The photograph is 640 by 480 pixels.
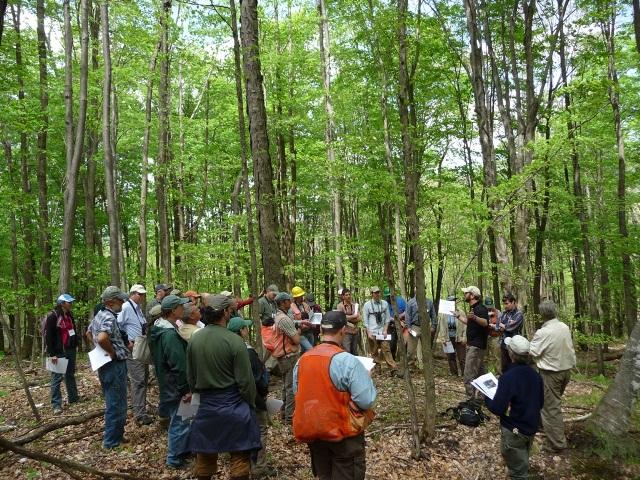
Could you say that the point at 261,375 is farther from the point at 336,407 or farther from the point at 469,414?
the point at 469,414

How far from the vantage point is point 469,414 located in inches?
259

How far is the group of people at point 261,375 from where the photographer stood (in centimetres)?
324

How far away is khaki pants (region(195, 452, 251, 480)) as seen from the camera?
12.2 ft

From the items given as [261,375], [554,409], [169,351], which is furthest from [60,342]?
[554,409]

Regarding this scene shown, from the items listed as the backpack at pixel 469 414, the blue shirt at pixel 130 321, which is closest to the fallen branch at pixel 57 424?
the blue shirt at pixel 130 321

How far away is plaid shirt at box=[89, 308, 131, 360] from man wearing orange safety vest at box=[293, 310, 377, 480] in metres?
3.44

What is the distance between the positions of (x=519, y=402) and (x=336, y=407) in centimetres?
228

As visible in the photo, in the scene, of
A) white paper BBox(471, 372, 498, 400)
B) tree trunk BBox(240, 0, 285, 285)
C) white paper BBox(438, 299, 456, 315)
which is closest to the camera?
white paper BBox(471, 372, 498, 400)

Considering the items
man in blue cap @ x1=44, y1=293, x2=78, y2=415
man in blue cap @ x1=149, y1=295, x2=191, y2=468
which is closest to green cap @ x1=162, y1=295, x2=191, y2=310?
man in blue cap @ x1=149, y1=295, x2=191, y2=468

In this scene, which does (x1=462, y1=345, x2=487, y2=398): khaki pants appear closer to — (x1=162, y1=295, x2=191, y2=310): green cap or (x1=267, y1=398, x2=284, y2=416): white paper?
(x1=267, y1=398, x2=284, y2=416): white paper

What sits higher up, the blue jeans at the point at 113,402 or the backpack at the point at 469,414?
the blue jeans at the point at 113,402

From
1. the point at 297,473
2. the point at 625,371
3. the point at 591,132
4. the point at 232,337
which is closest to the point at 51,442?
the point at 297,473

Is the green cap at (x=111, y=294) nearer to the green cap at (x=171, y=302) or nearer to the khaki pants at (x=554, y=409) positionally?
the green cap at (x=171, y=302)

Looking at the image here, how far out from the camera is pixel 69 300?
7.63 metres
